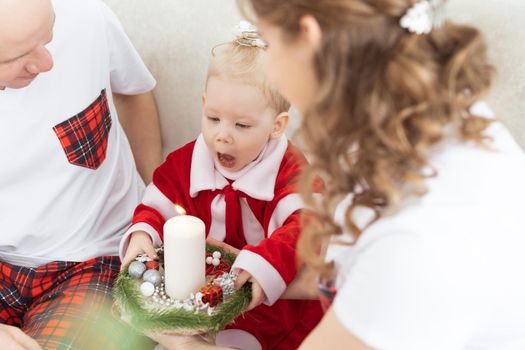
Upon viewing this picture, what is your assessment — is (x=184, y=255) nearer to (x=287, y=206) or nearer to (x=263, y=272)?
(x=263, y=272)

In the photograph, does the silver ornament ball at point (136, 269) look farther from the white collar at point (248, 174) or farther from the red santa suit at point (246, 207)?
the white collar at point (248, 174)

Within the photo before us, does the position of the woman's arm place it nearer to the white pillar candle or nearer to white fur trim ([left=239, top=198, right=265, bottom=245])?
the white pillar candle

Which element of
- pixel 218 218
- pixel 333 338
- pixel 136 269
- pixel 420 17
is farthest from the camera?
pixel 218 218

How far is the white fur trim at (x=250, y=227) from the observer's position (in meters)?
1.42

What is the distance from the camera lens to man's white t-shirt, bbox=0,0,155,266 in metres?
1.39

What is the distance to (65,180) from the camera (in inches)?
57.3

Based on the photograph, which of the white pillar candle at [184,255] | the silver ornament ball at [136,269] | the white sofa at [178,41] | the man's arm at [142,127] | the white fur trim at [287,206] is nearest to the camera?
the white pillar candle at [184,255]

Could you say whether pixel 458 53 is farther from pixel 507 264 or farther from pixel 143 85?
pixel 143 85

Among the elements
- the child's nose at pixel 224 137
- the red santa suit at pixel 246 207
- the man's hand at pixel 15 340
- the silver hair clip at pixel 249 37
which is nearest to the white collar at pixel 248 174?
the red santa suit at pixel 246 207

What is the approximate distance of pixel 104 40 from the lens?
1.51 metres

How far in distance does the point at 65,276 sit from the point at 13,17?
604 millimetres

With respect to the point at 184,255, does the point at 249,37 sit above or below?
above

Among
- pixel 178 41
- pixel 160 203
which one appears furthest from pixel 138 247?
pixel 178 41

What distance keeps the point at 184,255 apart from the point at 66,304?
44 centimetres
